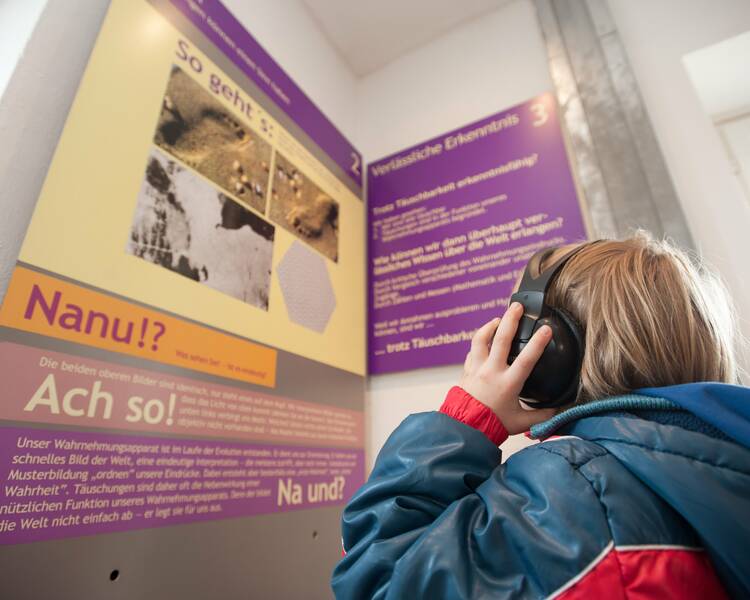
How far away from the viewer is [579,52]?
4.20 ft

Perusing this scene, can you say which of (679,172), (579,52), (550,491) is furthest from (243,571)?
(579,52)

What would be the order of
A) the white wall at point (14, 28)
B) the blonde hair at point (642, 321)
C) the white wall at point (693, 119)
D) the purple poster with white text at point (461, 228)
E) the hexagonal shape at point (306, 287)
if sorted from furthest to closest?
1. the purple poster with white text at point (461, 228)
2. the hexagonal shape at point (306, 287)
3. the white wall at point (693, 119)
4. the white wall at point (14, 28)
5. the blonde hair at point (642, 321)

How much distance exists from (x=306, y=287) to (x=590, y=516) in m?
0.90

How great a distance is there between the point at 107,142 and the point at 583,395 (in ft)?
2.72

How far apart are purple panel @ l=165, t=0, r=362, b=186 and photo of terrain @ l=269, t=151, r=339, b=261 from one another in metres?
0.19

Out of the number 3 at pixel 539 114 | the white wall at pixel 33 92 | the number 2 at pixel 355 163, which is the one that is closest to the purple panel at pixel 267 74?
the number 2 at pixel 355 163

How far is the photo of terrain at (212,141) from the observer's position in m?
0.85

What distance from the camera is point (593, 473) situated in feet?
1.29

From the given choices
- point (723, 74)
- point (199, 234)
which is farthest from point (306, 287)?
point (723, 74)

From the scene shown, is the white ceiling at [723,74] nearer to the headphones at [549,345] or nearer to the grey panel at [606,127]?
the grey panel at [606,127]

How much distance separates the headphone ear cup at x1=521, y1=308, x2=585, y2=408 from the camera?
0.53 meters

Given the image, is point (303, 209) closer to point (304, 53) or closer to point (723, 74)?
point (304, 53)

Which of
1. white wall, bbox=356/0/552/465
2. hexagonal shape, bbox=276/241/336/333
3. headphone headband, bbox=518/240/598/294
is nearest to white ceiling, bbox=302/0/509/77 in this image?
white wall, bbox=356/0/552/465

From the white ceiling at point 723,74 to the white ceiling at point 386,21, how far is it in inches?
28.8
